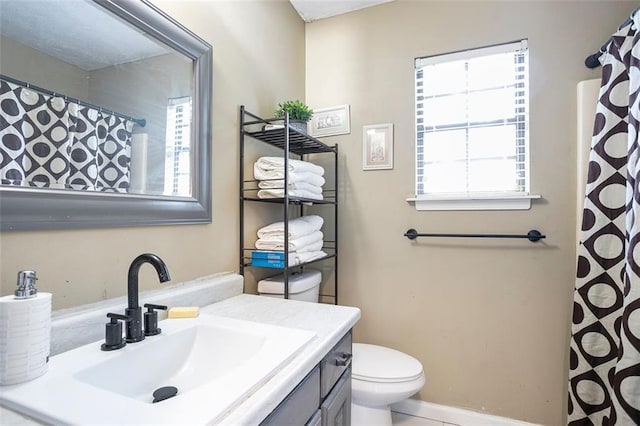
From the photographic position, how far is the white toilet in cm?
129

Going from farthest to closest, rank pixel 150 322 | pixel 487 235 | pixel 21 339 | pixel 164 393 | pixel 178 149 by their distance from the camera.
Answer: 1. pixel 487 235
2. pixel 178 149
3. pixel 150 322
4. pixel 164 393
5. pixel 21 339

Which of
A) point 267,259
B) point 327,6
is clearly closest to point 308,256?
point 267,259

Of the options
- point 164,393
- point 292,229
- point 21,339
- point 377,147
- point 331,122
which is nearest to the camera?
point 21,339

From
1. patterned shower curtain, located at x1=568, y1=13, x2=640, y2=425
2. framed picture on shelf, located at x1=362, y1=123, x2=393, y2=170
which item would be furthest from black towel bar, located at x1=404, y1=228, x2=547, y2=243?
framed picture on shelf, located at x1=362, y1=123, x2=393, y2=170

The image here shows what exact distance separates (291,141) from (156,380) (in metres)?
1.24

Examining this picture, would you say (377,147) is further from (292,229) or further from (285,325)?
(285,325)

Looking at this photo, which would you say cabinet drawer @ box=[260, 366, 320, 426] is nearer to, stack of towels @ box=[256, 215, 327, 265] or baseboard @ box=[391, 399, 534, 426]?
stack of towels @ box=[256, 215, 327, 265]

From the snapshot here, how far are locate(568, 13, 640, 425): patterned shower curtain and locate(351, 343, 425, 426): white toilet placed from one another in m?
0.71

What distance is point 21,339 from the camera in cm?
54

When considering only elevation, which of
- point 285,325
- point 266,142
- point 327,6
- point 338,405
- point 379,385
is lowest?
point 379,385

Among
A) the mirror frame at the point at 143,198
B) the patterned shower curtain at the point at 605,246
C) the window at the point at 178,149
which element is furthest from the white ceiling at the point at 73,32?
the patterned shower curtain at the point at 605,246

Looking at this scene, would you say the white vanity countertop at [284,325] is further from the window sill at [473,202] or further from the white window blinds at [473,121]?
the white window blinds at [473,121]

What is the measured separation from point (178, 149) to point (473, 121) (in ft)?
4.94

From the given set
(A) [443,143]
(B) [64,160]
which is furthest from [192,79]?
(A) [443,143]
